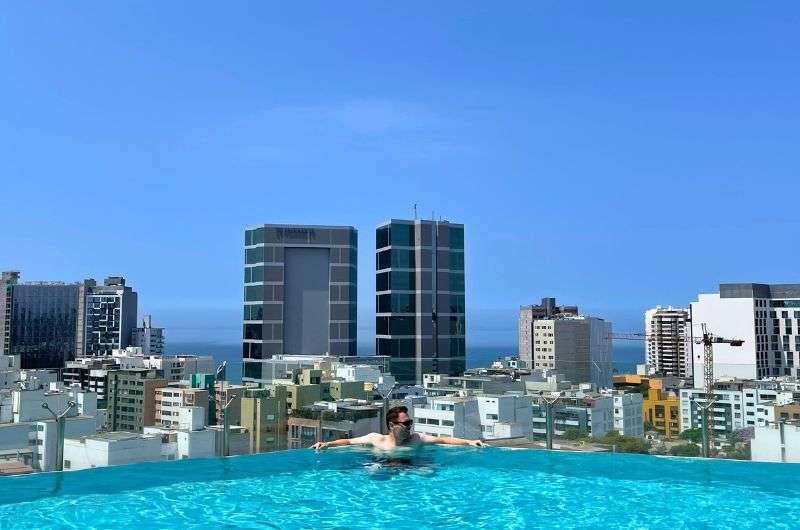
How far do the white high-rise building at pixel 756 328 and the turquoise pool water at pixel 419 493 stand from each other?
6349 cm

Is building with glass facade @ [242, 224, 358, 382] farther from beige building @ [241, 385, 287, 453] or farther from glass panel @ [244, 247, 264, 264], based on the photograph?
beige building @ [241, 385, 287, 453]

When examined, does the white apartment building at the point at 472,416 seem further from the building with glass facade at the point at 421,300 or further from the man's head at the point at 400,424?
the man's head at the point at 400,424

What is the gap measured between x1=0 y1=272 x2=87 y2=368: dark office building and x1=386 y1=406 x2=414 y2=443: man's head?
8754cm

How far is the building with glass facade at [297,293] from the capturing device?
63000mm

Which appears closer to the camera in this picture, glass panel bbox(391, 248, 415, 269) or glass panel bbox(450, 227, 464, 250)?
glass panel bbox(391, 248, 415, 269)

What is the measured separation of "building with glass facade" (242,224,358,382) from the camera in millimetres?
63000

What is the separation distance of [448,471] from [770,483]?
4.75 meters

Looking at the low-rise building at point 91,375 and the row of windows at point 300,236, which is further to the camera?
the row of windows at point 300,236

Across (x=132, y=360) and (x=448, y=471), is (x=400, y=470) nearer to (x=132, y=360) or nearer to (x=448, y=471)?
(x=448, y=471)

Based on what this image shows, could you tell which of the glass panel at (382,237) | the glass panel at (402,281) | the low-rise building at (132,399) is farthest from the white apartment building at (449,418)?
the glass panel at (382,237)

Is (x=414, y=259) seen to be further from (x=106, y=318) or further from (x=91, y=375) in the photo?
(x=106, y=318)

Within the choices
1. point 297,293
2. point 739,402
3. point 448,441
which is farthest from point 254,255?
point 448,441

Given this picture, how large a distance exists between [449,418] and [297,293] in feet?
103

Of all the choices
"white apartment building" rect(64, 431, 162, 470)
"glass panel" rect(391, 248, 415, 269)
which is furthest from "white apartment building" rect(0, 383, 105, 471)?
"glass panel" rect(391, 248, 415, 269)
